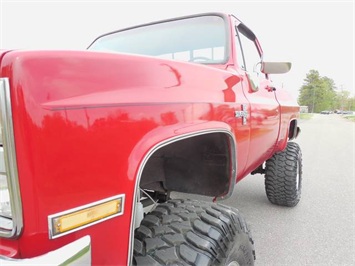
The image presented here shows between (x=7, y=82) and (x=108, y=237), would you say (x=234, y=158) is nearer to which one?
(x=108, y=237)

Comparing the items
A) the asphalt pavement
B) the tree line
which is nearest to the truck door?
the asphalt pavement

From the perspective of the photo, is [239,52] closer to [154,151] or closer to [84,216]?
[154,151]

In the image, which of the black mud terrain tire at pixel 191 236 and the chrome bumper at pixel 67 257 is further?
the black mud terrain tire at pixel 191 236

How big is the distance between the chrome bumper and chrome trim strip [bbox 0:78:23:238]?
0.24 ft

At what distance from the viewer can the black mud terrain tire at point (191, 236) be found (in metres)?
1.18

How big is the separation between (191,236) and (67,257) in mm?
548

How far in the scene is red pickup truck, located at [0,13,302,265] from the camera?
82 centimetres

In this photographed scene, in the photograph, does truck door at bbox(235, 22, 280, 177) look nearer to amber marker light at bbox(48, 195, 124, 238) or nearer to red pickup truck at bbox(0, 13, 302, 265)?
red pickup truck at bbox(0, 13, 302, 265)

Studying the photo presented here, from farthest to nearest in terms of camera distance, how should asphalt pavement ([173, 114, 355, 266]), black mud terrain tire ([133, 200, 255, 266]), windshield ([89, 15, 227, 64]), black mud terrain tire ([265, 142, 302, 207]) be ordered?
1. black mud terrain tire ([265, 142, 302, 207])
2. asphalt pavement ([173, 114, 355, 266])
3. windshield ([89, 15, 227, 64])
4. black mud terrain tire ([133, 200, 255, 266])

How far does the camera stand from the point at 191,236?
1242 mm

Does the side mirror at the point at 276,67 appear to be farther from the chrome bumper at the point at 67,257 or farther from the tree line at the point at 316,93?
the tree line at the point at 316,93

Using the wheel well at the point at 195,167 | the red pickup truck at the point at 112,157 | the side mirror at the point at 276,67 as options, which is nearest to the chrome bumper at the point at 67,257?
the red pickup truck at the point at 112,157

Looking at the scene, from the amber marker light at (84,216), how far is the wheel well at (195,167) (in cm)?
69

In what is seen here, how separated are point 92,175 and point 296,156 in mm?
2983
